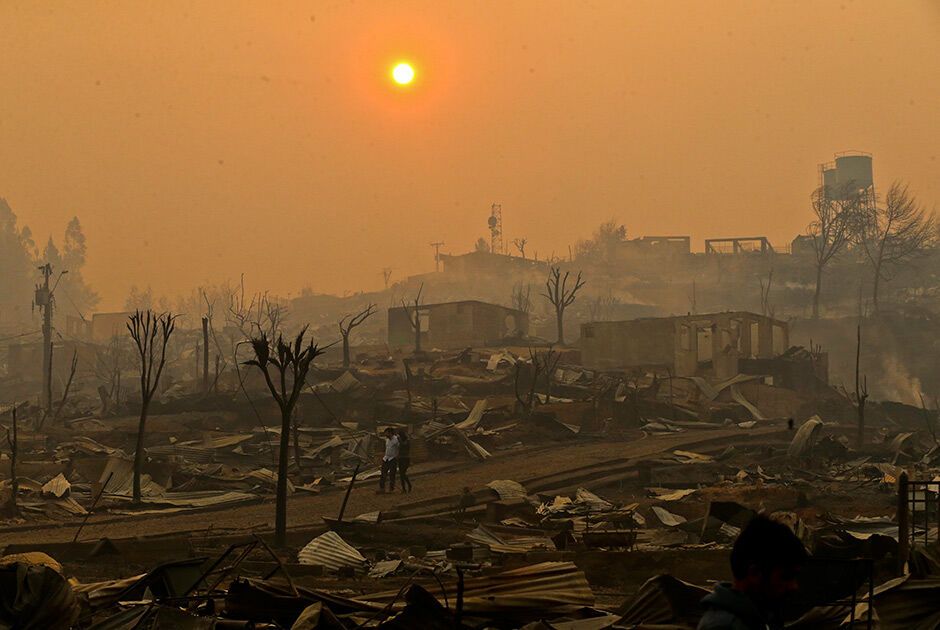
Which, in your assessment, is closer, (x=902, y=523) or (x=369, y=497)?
(x=902, y=523)

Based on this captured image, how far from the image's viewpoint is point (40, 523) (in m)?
18.8

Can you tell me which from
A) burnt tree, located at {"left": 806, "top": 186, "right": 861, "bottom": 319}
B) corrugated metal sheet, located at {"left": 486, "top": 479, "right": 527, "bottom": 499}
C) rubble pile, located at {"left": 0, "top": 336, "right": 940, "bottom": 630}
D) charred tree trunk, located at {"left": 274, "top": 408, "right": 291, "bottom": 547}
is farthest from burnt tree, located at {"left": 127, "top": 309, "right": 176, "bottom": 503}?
burnt tree, located at {"left": 806, "top": 186, "right": 861, "bottom": 319}

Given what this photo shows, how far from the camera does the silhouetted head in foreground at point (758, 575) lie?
3.03 metres

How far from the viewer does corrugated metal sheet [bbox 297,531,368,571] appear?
42.2ft

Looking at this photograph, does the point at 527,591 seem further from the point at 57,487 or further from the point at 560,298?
the point at 560,298

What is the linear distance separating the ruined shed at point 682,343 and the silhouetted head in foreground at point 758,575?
138ft

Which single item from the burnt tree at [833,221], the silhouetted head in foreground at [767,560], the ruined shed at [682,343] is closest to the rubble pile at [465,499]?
the ruined shed at [682,343]

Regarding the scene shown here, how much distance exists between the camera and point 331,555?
518 inches

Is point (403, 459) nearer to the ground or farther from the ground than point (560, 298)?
nearer to the ground

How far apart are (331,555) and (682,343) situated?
36227 millimetres

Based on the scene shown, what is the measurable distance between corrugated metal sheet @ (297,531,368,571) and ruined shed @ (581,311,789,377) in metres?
32.4

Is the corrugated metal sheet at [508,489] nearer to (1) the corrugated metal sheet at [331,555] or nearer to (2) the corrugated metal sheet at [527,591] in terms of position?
(1) the corrugated metal sheet at [331,555]

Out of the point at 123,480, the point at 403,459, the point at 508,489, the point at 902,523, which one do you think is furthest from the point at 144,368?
the point at 902,523

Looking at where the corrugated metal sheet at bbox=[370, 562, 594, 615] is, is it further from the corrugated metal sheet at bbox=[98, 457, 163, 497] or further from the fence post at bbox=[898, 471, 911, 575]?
the corrugated metal sheet at bbox=[98, 457, 163, 497]
